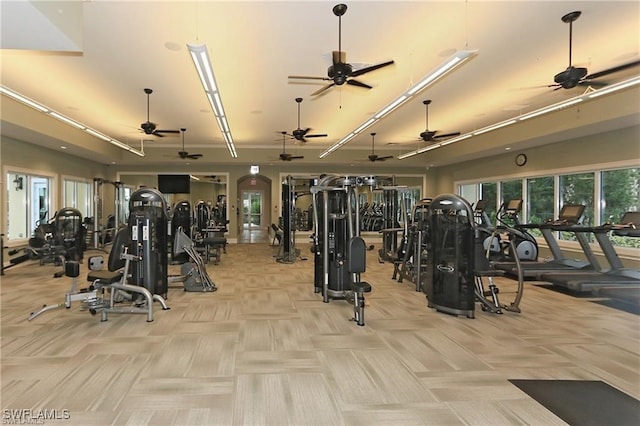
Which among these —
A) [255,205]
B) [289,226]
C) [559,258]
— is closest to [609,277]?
[559,258]

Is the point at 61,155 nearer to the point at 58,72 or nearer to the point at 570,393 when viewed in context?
the point at 58,72

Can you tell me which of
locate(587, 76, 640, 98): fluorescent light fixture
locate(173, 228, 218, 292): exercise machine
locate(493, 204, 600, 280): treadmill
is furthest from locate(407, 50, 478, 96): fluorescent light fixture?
locate(173, 228, 218, 292): exercise machine

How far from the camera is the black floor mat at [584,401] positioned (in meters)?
2.48

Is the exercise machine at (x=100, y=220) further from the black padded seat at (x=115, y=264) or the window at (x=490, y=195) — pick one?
the window at (x=490, y=195)

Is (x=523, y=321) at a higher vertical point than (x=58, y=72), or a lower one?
lower

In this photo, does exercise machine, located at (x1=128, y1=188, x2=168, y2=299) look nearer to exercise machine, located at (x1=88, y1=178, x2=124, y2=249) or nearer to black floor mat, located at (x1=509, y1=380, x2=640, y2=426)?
black floor mat, located at (x1=509, y1=380, x2=640, y2=426)

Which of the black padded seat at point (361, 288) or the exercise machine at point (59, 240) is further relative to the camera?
the exercise machine at point (59, 240)

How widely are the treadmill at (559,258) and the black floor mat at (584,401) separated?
12.0ft

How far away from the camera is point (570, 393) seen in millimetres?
2799

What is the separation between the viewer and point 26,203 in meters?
9.36

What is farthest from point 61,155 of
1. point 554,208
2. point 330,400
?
point 554,208

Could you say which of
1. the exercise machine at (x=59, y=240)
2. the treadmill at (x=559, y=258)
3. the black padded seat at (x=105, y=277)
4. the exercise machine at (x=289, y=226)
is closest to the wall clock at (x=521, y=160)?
the treadmill at (x=559, y=258)

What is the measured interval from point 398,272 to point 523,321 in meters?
2.82

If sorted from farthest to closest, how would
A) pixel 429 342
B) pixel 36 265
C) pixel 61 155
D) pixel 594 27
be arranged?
pixel 61 155 < pixel 36 265 < pixel 594 27 < pixel 429 342
